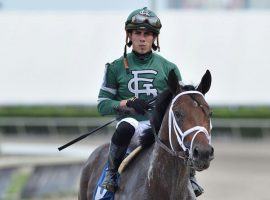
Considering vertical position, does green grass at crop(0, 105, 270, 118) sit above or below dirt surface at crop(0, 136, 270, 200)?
below

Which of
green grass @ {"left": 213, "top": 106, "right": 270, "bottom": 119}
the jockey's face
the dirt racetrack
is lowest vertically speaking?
green grass @ {"left": 213, "top": 106, "right": 270, "bottom": 119}

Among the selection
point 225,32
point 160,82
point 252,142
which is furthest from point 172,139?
point 225,32

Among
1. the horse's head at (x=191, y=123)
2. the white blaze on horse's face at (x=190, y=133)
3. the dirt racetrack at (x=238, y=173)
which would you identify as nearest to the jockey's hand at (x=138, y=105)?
the horse's head at (x=191, y=123)

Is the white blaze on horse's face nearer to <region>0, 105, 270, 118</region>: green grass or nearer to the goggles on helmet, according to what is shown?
the goggles on helmet

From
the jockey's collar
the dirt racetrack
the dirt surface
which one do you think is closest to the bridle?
the jockey's collar

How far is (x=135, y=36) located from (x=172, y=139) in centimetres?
104

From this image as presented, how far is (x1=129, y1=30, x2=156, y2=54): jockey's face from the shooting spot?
5957mm

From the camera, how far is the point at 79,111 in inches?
1144

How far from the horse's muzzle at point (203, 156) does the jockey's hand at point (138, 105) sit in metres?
0.97

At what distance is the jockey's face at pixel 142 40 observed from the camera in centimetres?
596

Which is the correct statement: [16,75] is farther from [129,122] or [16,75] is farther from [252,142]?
[129,122]

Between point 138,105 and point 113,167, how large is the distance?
0.57 m

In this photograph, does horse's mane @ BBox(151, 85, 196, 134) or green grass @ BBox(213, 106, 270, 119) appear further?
green grass @ BBox(213, 106, 270, 119)

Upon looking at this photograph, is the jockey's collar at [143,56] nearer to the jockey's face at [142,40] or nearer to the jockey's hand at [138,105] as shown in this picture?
the jockey's face at [142,40]
